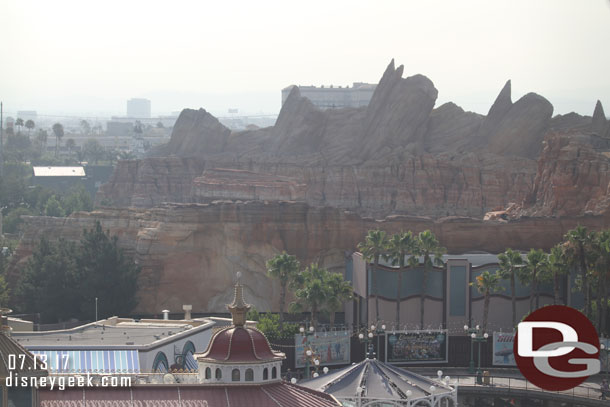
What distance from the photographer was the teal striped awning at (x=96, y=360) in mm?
52219

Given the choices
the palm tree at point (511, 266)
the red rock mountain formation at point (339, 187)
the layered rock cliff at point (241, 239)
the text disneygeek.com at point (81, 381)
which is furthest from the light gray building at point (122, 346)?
the red rock mountain formation at point (339, 187)

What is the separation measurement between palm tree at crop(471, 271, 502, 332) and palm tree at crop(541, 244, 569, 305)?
108 inches

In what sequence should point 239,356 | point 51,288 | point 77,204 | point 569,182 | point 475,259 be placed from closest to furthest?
point 239,356
point 51,288
point 475,259
point 569,182
point 77,204

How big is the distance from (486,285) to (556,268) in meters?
4.14

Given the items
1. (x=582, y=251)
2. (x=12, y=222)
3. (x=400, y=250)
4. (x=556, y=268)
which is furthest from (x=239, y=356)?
(x=12, y=222)

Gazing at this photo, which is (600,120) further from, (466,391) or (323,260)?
(466,391)

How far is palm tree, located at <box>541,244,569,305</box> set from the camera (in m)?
77.0

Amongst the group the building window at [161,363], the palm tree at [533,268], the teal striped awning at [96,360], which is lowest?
the building window at [161,363]

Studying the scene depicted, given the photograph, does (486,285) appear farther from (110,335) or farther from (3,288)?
(3,288)

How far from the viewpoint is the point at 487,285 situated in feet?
255

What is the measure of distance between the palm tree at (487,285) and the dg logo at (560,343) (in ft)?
74.2

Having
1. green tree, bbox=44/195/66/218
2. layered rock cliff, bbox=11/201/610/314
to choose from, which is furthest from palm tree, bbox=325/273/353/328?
green tree, bbox=44/195/66/218

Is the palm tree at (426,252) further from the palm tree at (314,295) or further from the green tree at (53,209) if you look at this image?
the green tree at (53,209)

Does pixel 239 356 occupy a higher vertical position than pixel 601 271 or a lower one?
lower
